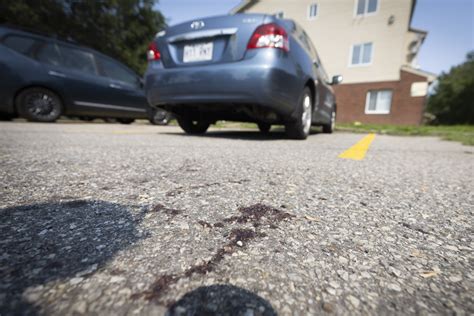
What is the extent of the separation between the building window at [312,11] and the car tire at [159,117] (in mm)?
13611

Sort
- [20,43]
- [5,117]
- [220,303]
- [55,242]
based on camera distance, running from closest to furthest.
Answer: [220,303]
[55,242]
[20,43]
[5,117]

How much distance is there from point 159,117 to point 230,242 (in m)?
6.89

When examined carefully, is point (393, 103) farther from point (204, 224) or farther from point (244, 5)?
point (204, 224)

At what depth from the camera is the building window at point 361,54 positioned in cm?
1523

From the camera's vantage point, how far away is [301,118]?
141 inches

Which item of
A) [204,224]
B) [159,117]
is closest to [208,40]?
[204,224]

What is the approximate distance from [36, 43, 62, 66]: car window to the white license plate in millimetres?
3638

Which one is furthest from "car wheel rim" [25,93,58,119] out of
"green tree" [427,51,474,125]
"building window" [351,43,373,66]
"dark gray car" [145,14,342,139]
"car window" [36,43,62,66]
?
"green tree" [427,51,474,125]

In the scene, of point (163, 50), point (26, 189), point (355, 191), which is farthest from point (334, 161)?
point (163, 50)

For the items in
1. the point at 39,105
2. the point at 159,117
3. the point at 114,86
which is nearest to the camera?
the point at 39,105

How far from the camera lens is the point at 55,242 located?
2.32ft

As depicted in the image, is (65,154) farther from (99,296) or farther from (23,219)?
(99,296)

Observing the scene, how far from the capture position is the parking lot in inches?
21.1

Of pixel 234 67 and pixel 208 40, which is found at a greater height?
pixel 208 40
